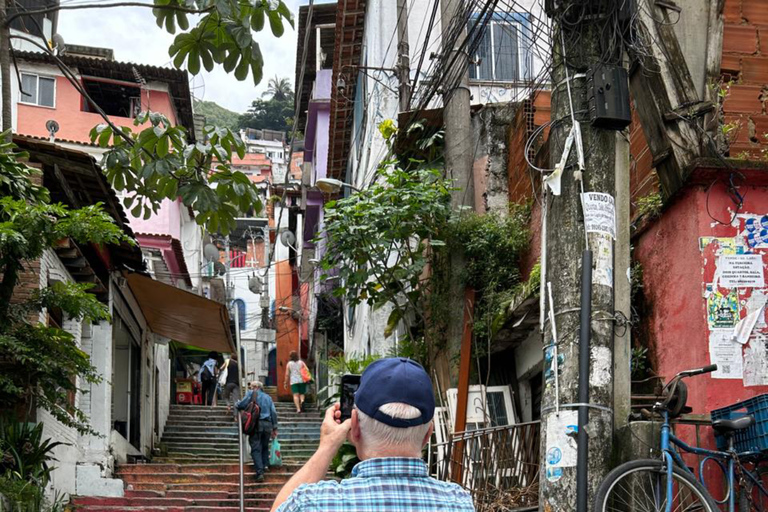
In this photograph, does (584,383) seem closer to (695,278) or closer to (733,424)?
(733,424)

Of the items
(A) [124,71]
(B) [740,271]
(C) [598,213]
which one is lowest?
(B) [740,271]

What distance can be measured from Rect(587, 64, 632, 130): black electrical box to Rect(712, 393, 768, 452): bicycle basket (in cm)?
188

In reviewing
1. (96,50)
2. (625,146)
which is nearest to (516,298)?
(625,146)

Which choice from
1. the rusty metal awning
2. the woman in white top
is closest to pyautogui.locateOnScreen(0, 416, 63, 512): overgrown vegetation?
the rusty metal awning

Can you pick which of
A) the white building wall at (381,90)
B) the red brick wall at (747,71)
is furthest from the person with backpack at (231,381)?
the red brick wall at (747,71)

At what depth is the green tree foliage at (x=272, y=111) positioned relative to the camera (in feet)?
294

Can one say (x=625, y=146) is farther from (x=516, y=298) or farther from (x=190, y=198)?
(x=516, y=298)

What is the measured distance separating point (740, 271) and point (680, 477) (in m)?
1.90

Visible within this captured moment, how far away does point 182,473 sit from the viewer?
1441 centimetres

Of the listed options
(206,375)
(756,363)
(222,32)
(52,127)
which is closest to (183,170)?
(222,32)

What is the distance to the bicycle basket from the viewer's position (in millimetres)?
5984

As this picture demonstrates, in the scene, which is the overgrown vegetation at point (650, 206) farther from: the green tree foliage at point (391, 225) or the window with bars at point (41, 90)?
the window with bars at point (41, 90)

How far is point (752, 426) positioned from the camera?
606 centimetres

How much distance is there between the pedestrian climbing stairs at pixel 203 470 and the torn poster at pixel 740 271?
7391 mm
